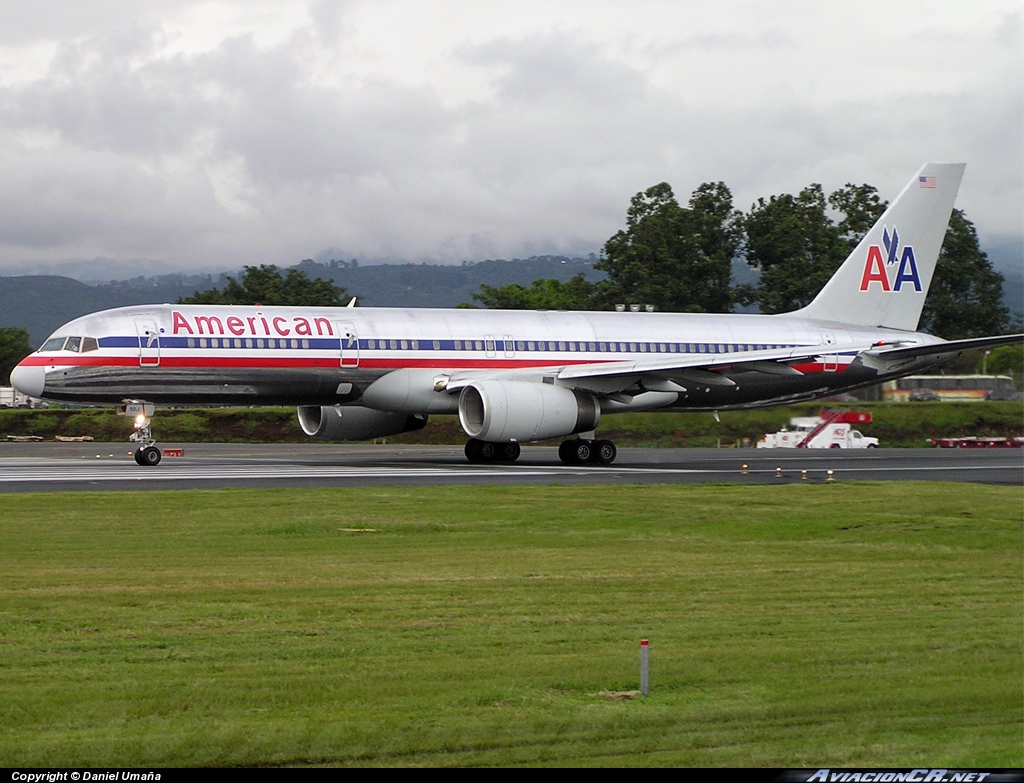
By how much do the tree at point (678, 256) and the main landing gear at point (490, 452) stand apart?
53865 mm

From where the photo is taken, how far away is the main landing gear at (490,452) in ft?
127

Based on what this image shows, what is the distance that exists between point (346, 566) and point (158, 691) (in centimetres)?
669

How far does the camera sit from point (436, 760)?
348 inches

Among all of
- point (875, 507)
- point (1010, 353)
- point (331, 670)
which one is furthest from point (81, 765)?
point (1010, 353)

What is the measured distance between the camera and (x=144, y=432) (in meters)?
36.0

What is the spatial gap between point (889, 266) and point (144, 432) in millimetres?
26385

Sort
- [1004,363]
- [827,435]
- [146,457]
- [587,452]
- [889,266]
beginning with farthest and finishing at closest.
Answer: [1004,363], [827,435], [889,266], [587,452], [146,457]

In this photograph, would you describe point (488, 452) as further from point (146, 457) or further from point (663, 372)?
point (146, 457)

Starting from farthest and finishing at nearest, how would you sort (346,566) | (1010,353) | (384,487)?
(1010,353) → (384,487) → (346,566)

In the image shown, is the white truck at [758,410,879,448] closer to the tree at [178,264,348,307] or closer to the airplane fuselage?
the airplane fuselage

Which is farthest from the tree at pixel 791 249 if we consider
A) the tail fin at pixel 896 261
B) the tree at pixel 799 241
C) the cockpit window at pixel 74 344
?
the cockpit window at pixel 74 344

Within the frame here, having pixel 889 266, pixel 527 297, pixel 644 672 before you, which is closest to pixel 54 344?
pixel 644 672

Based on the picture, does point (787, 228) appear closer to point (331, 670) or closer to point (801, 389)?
point (801, 389)

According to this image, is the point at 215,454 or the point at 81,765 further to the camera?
the point at 215,454
